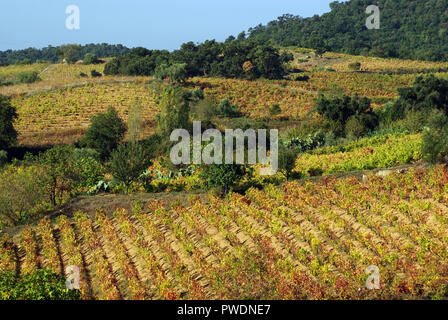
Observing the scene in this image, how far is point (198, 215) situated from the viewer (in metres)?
20.4

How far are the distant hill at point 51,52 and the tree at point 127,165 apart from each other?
147087mm

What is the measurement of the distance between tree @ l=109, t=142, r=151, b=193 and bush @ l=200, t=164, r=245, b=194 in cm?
331

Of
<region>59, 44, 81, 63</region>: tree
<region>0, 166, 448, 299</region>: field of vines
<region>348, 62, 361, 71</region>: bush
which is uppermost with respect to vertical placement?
<region>59, 44, 81, 63</region>: tree

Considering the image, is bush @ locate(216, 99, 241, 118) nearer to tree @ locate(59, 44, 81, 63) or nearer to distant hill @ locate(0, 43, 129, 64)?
tree @ locate(59, 44, 81, 63)

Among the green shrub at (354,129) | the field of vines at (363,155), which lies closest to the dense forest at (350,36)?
the green shrub at (354,129)

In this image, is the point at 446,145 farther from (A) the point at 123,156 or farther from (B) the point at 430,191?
(A) the point at 123,156

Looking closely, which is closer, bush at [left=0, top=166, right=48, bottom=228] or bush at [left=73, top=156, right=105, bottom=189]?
bush at [left=0, top=166, right=48, bottom=228]

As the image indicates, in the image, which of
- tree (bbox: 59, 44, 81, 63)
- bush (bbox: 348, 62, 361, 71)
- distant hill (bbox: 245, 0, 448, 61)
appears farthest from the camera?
distant hill (bbox: 245, 0, 448, 61)

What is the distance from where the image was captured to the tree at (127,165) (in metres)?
23.3

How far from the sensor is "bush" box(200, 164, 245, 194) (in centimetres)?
2164

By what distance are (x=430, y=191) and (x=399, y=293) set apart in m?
7.95

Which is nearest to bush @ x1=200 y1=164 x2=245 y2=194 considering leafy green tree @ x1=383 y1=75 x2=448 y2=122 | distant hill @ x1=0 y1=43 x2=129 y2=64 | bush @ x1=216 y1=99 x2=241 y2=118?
leafy green tree @ x1=383 y1=75 x2=448 y2=122

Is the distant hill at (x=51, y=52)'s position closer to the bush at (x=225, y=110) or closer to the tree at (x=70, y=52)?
the tree at (x=70, y=52)
